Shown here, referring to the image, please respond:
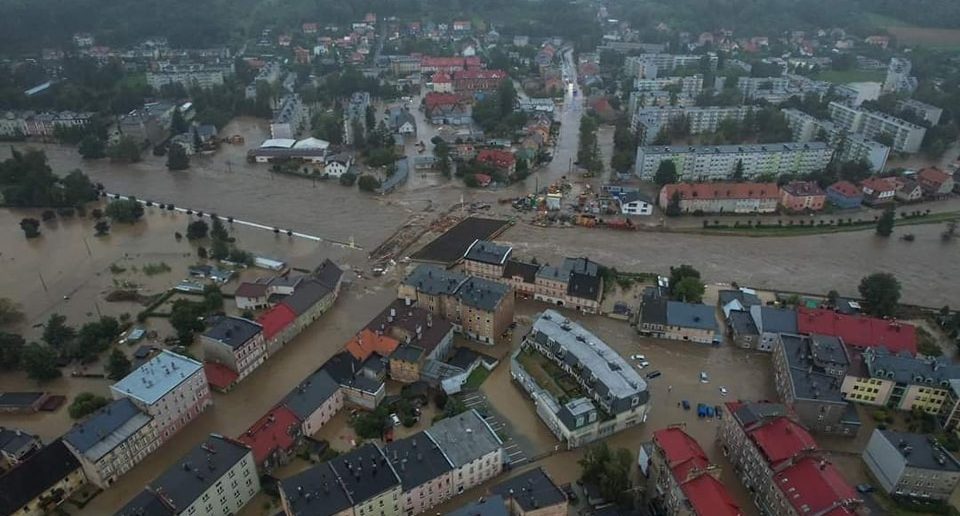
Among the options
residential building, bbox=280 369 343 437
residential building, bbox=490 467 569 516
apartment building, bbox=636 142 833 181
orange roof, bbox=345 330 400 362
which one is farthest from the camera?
apartment building, bbox=636 142 833 181

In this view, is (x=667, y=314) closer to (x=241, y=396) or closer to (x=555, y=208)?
(x=555, y=208)

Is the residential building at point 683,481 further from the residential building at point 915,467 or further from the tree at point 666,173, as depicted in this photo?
the tree at point 666,173

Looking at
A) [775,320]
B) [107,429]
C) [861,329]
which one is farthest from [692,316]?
[107,429]

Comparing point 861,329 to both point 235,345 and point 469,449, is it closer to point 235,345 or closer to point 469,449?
point 469,449

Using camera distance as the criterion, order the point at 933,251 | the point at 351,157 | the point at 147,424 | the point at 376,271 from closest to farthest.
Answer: the point at 147,424 < the point at 376,271 < the point at 933,251 < the point at 351,157

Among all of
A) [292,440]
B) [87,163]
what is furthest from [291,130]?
[292,440]

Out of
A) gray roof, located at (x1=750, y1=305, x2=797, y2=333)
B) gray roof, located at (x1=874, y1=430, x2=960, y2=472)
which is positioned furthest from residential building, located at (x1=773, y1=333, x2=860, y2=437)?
gray roof, located at (x1=874, y1=430, x2=960, y2=472)

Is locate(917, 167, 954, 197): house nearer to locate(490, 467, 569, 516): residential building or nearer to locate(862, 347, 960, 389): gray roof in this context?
locate(862, 347, 960, 389): gray roof
